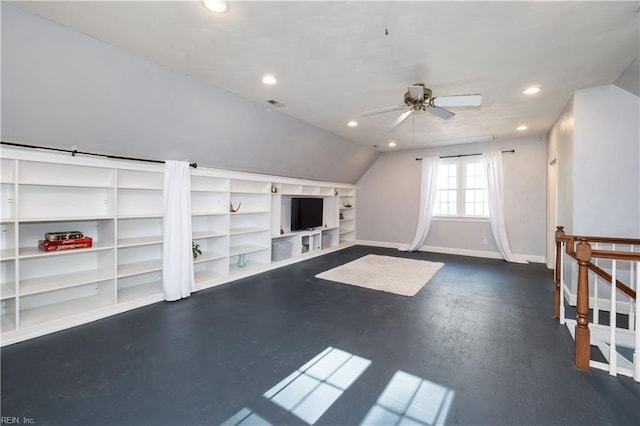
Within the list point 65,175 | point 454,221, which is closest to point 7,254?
point 65,175

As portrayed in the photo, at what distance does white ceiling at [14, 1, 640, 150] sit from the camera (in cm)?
202

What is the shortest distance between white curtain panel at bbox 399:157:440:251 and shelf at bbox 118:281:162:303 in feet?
18.9

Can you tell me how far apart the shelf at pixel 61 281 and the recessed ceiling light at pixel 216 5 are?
3.12 m

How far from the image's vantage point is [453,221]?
697 centimetres

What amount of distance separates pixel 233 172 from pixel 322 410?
399cm

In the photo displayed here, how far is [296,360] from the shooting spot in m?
2.38

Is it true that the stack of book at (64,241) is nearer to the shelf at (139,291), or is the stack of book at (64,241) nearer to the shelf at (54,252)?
the shelf at (54,252)

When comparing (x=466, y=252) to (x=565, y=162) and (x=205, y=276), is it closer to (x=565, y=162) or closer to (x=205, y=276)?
(x=565, y=162)

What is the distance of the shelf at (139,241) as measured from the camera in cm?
353

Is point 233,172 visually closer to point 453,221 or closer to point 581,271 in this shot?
point 581,271

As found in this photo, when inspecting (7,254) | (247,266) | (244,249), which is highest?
(7,254)

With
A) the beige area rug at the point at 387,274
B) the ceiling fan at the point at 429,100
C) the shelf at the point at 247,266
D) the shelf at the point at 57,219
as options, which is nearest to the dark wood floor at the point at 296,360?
the beige area rug at the point at 387,274

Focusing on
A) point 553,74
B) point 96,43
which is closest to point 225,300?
point 96,43

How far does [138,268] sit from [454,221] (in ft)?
21.9
